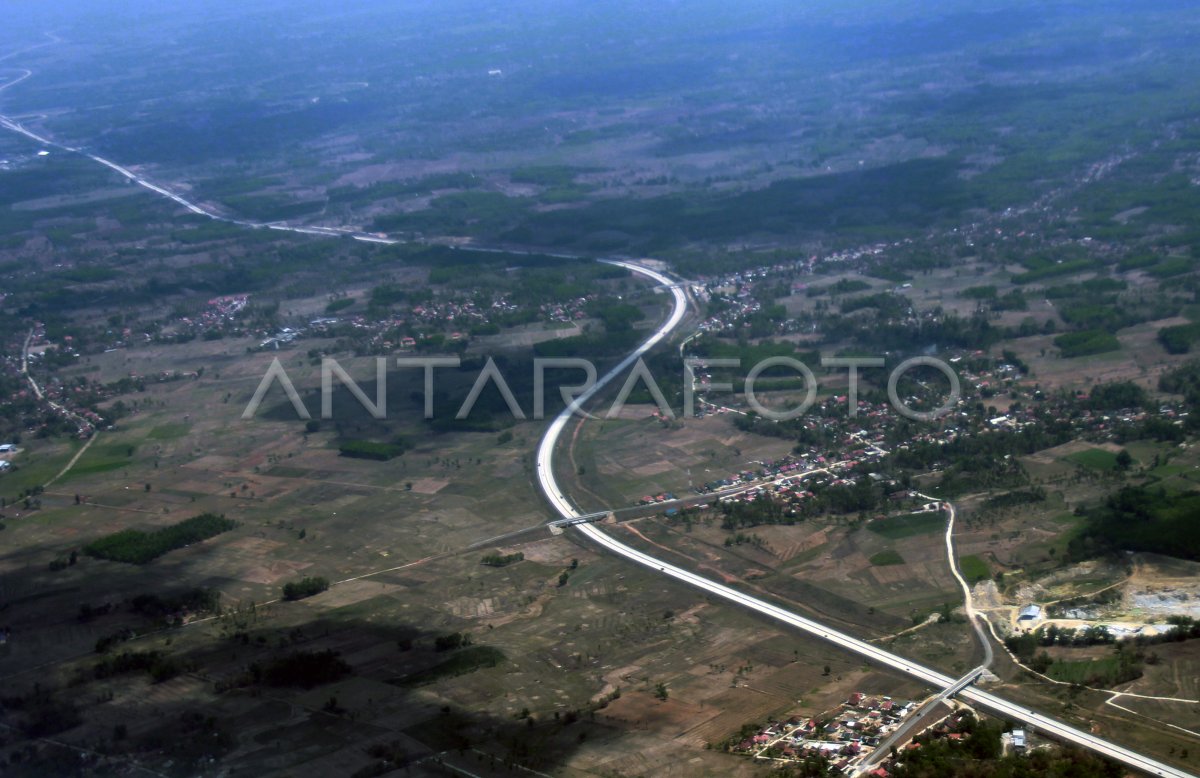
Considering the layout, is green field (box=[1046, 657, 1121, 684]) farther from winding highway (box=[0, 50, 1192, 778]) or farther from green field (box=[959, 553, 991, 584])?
green field (box=[959, 553, 991, 584])

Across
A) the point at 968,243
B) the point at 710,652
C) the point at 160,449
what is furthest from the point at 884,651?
the point at 968,243

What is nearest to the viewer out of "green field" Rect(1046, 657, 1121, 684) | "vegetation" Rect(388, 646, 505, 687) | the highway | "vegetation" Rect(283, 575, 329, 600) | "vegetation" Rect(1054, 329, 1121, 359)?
the highway

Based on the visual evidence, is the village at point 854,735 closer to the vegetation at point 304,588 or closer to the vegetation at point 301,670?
the vegetation at point 301,670

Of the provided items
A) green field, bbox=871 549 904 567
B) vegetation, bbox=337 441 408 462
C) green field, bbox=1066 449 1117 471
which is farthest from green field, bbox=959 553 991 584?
vegetation, bbox=337 441 408 462

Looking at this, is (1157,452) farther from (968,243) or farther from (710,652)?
(968,243)

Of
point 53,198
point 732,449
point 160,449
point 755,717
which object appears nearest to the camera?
point 755,717

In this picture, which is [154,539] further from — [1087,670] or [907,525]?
[1087,670]
